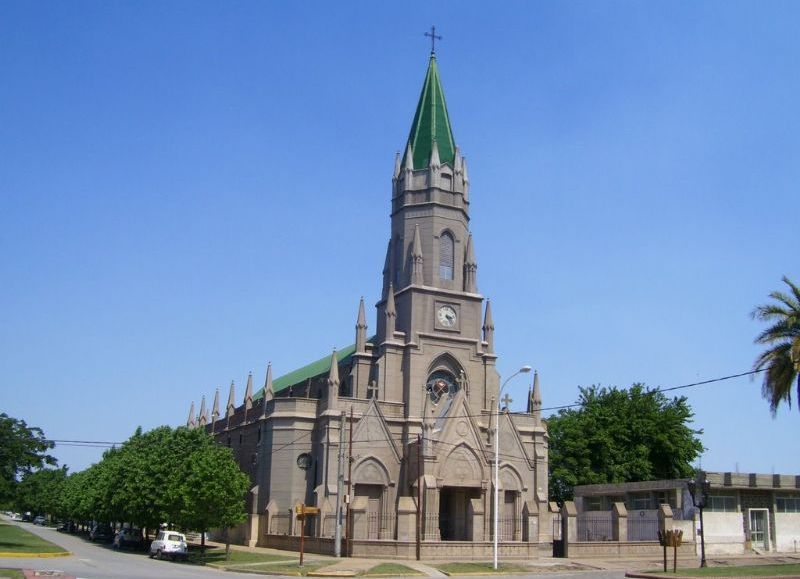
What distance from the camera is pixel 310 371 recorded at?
239ft

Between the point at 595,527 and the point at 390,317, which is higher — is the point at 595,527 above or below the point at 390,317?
below

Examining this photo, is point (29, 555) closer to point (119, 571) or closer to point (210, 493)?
point (210, 493)

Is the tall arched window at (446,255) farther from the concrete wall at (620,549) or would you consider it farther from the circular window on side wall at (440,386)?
the concrete wall at (620,549)

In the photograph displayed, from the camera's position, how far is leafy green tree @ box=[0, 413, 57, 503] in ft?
140

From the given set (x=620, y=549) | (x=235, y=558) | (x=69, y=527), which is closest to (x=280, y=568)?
(x=235, y=558)

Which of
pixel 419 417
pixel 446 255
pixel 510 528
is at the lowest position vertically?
pixel 510 528

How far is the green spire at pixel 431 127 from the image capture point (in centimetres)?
6275

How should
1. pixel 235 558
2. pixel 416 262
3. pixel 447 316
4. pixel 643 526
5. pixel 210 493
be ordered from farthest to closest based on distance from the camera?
pixel 447 316 → pixel 416 262 → pixel 643 526 → pixel 210 493 → pixel 235 558

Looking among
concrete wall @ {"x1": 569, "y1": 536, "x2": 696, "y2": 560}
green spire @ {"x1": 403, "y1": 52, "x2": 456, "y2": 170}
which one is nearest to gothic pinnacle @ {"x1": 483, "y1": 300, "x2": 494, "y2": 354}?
green spire @ {"x1": 403, "y1": 52, "x2": 456, "y2": 170}

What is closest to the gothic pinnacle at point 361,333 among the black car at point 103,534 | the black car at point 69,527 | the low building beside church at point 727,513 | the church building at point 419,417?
the church building at point 419,417

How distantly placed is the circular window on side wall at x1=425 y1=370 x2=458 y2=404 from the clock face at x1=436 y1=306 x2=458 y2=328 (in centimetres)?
341

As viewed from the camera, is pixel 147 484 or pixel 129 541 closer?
pixel 147 484

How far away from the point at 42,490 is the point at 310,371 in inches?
1435

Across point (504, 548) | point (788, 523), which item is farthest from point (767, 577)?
point (788, 523)
